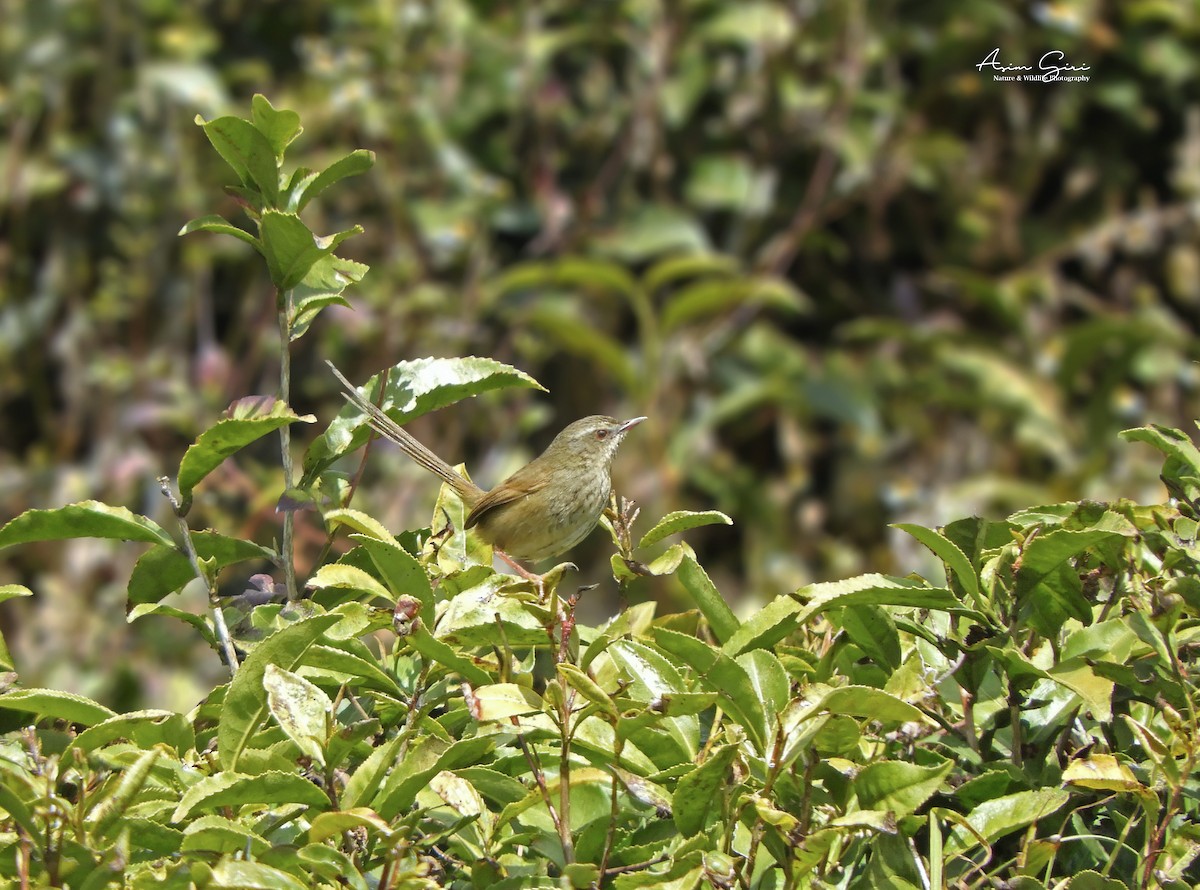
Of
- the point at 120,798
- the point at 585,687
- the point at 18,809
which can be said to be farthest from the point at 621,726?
the point at 18,809

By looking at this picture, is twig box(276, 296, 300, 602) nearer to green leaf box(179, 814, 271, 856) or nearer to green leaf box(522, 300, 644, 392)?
green leaf box(179, 814, 271, 856)

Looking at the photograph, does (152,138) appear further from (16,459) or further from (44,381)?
(16,459)

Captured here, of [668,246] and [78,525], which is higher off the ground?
[78,525]

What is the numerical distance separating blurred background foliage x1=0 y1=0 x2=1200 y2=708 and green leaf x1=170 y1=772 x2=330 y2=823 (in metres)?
4.85

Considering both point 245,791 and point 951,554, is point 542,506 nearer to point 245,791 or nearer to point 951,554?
point 951,554

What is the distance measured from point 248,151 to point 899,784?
3.82 ft

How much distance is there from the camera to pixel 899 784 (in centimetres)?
163

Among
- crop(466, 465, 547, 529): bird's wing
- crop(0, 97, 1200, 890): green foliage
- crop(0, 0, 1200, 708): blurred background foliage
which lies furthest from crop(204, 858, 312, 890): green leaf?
crop(0, 0, 1200, 708): blurred background foliage

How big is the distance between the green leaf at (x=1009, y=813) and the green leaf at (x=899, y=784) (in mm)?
97

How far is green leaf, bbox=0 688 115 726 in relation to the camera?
1774 mm

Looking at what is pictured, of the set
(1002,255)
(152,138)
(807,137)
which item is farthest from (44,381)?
(1002,255)

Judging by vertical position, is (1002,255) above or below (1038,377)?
above

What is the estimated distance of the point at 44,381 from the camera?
6926mm

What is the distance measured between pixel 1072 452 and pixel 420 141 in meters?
3.46
